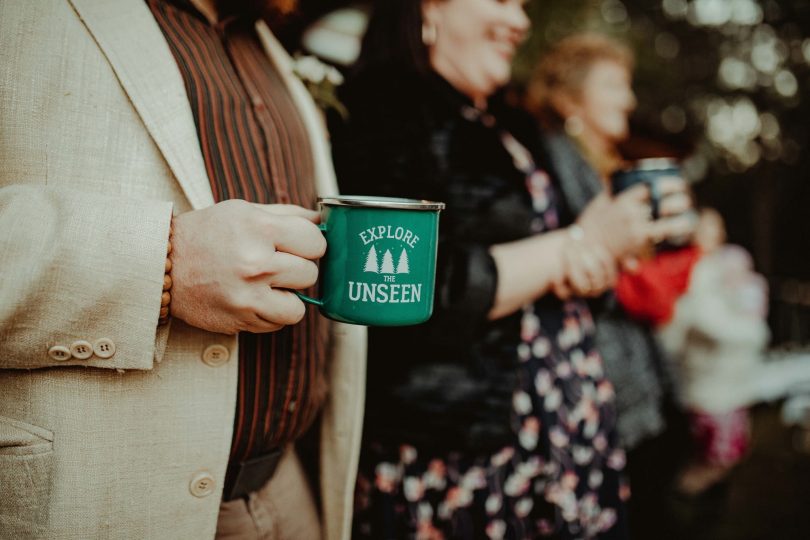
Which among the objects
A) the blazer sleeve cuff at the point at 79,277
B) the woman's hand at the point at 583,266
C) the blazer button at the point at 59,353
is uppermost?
the woman's hand at the point at 583,266

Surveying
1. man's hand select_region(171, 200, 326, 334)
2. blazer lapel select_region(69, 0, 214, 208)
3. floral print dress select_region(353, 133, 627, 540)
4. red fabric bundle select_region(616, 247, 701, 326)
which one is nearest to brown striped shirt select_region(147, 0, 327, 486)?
blazer lapel select_region(69, 0, 214, 208)

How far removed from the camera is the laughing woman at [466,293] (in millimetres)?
1397

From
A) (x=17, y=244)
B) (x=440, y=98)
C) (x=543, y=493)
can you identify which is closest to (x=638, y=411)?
(x=543, y=493)

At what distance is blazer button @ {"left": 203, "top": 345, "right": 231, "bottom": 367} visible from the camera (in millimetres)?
937

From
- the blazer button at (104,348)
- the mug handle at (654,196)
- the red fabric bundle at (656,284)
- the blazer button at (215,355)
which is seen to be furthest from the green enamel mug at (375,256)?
the red fabric bundle at (656,284)

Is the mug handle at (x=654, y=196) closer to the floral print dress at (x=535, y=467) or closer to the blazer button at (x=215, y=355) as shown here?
the floral print dress at (x=535, y=467)

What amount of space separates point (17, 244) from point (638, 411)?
1994 millimetres

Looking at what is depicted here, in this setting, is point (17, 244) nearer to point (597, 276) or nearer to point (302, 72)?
point (302, 72)

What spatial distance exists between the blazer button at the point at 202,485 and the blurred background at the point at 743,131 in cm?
132

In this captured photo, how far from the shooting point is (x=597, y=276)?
60.5 inches

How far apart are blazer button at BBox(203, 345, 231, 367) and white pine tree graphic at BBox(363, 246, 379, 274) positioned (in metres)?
0.29

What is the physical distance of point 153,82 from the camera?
0.90m

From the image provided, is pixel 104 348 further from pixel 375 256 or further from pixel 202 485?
pixel 375 256

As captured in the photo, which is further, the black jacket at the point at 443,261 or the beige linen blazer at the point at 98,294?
the black jacket at the point at 443,261
